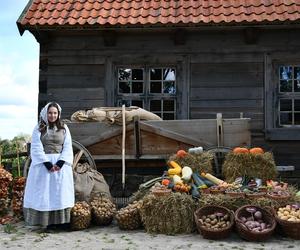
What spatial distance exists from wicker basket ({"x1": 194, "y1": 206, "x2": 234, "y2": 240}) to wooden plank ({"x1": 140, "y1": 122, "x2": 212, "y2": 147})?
70.1 inches

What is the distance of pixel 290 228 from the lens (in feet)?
18.7

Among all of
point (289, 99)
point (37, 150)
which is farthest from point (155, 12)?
point (37, 150)

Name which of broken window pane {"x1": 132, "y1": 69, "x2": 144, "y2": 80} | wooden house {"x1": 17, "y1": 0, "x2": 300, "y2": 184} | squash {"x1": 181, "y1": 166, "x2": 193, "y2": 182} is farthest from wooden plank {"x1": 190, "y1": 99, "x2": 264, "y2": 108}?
squash {"x1": 181, "y1": 166, "x2": 193, "y2": 182}

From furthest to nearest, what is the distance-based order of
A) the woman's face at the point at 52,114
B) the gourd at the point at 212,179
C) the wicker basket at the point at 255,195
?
the gourd at the point at 212,179
the woman's face at the point at 52,114
the wicker basket at the point at 255,195

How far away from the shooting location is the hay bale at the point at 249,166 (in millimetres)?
7160

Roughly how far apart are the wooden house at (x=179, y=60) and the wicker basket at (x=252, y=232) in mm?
3184

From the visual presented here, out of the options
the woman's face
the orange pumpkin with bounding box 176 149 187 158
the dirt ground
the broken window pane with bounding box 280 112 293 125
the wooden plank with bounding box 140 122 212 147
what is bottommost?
the dirt ground

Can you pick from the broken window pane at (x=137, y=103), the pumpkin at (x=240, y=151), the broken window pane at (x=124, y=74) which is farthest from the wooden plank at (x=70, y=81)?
the pumpkin at (x=240, y=151)

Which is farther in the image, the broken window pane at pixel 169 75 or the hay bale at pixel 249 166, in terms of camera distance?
the broken window pane at pixel 169 75

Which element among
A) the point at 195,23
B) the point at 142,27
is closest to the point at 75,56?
the point at 142,27

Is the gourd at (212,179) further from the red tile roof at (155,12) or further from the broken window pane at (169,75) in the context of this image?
the red tile roof at (155,12)

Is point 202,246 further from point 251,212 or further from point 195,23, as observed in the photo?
point 195,23

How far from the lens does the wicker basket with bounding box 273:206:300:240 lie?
565cm

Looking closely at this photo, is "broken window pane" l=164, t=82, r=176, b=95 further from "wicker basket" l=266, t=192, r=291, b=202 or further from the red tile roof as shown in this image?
A: "wicker basket" l=266, t=192, r=291, b=202
